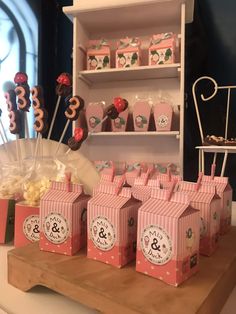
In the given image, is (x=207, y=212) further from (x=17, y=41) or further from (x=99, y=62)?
(x=17, y=41)

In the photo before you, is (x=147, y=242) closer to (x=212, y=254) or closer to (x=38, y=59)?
(x=212, y=254)

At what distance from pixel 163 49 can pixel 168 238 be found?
1.54 metres

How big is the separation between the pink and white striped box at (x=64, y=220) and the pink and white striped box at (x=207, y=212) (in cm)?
23

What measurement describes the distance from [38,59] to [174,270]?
2514mm

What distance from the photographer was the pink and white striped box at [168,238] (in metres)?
0.51

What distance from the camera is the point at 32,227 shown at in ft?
2.57

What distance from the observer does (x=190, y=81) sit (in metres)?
2.12

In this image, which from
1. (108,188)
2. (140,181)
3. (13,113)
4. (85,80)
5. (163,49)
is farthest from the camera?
(85,80)

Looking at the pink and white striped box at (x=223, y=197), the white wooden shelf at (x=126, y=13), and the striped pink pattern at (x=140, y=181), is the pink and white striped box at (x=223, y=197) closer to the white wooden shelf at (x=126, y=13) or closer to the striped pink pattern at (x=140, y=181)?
the striped pink pattern at (x=140, y=181)

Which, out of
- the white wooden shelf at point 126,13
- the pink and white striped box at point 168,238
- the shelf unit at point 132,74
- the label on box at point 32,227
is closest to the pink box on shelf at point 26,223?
the label on box at point 32,227

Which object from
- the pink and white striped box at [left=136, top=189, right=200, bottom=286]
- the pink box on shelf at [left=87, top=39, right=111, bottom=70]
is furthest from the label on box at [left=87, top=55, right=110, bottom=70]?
the pink and white striped box at [left=136, top=189, right=200, bottom=286]

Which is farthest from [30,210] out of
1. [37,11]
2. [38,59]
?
[37,11]

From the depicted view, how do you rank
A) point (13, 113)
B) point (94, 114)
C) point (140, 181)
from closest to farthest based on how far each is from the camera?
1. point (140, 181)
2. point (13, 113)
3. point (94, 114)

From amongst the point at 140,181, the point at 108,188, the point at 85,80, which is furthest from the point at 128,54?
the point at 108,188
